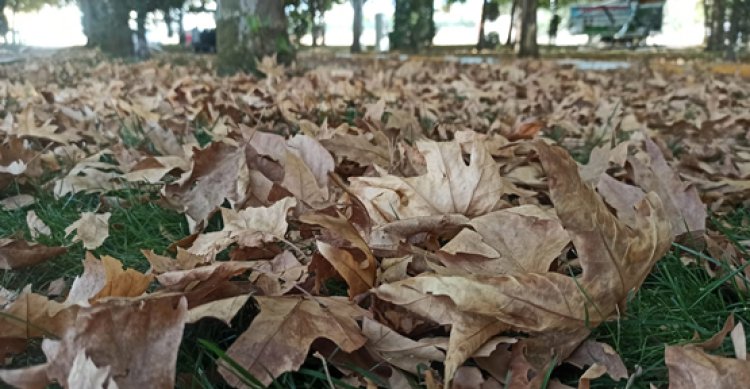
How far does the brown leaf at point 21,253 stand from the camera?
53.3 inches

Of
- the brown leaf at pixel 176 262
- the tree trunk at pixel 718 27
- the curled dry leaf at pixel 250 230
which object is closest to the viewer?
the brown leaf at pixel 176 262

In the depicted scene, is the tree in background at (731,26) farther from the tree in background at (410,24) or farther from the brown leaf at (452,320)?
the brown leaf at (452,320)

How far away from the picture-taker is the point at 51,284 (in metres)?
1.31

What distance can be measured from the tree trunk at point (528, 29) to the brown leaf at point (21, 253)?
11903 mm

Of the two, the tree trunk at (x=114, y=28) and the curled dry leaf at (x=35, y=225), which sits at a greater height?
the tree trunk at (x=114, y=28)

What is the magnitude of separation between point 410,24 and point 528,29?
8.60 meters

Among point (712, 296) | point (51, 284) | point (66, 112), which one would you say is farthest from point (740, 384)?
point (66, 112)

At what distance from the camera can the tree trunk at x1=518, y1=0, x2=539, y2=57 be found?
41.0 feet

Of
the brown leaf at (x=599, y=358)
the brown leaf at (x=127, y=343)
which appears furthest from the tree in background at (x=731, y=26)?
the brown leaf at (x=127, y=343)

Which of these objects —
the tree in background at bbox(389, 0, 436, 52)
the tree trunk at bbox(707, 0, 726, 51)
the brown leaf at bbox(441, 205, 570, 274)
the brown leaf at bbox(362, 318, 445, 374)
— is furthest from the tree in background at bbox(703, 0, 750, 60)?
the brown leaf at bbox(362, 318, 445, 374)

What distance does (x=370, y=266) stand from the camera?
1.17 m

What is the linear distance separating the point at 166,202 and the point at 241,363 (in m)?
0.91

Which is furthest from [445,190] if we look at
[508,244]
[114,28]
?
[114,28]

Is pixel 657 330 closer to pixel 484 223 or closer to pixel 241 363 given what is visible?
pixel 484 223
